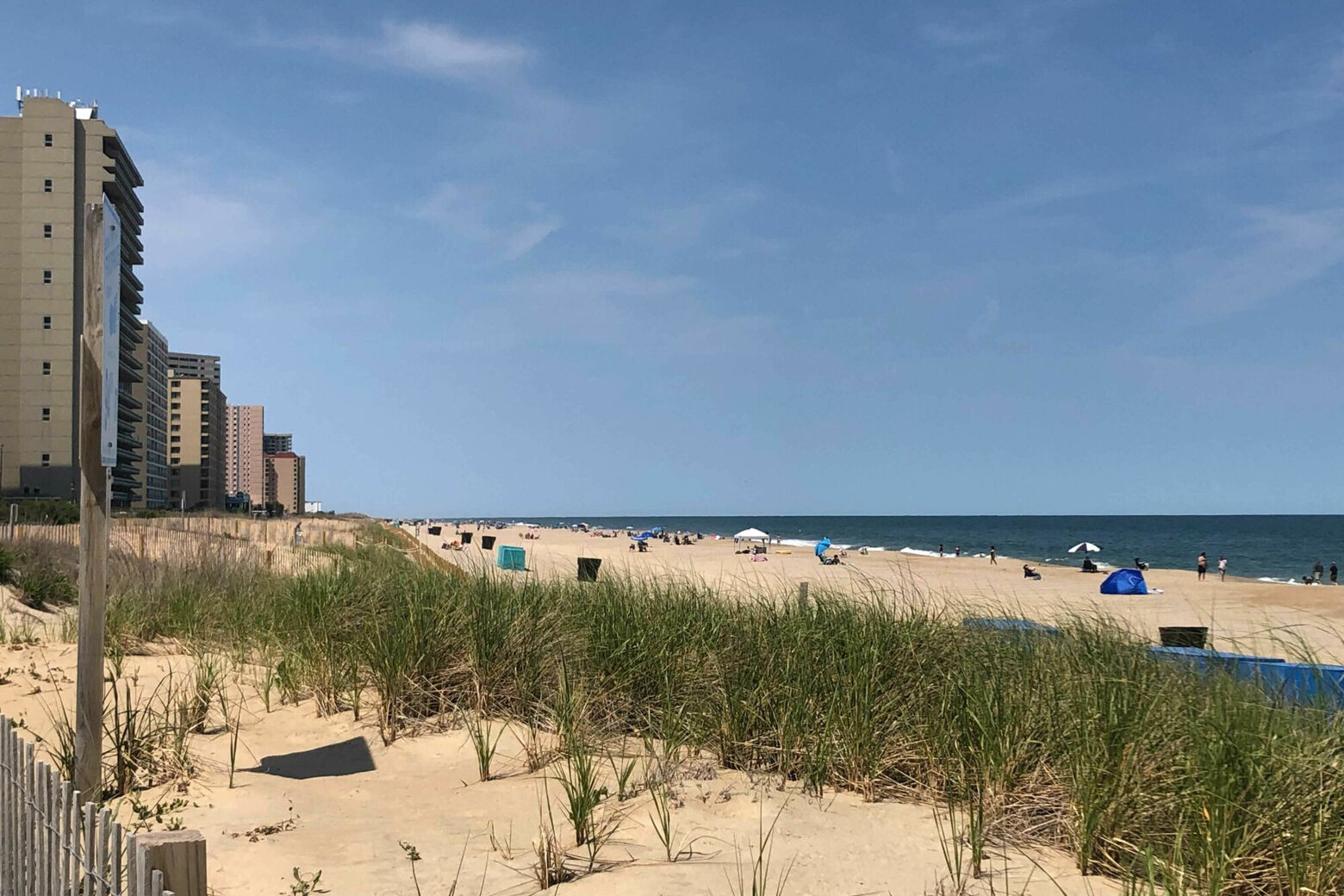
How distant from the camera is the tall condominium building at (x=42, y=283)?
7438 cm

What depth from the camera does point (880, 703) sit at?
5.36 metres

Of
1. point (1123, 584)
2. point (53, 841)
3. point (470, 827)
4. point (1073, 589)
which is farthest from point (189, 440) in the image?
point (53, 841)

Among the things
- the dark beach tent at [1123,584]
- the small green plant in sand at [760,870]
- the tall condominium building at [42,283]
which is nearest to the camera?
the small green plant in sand at [760,870]

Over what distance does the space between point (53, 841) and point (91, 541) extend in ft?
6.58

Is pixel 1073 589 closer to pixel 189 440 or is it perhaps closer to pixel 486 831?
pixel 486 831

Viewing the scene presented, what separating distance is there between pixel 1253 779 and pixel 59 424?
8885 cm

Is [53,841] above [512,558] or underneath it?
above

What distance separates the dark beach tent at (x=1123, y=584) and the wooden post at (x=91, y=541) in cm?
2608

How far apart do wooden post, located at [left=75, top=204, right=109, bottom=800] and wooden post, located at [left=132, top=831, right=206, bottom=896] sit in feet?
8.55

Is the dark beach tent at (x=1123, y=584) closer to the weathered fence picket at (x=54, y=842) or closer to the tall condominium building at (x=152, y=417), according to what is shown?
the weathered fence picket at (x=54, y=842)

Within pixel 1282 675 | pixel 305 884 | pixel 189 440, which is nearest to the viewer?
pixel 305 884

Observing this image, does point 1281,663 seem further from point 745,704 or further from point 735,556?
point 735,556

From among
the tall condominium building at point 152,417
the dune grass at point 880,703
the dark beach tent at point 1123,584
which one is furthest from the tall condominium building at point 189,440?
the dune grass at point 880,703

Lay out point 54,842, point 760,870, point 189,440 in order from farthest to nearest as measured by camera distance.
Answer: point 189,440 → point 760,870 → point 54,842
